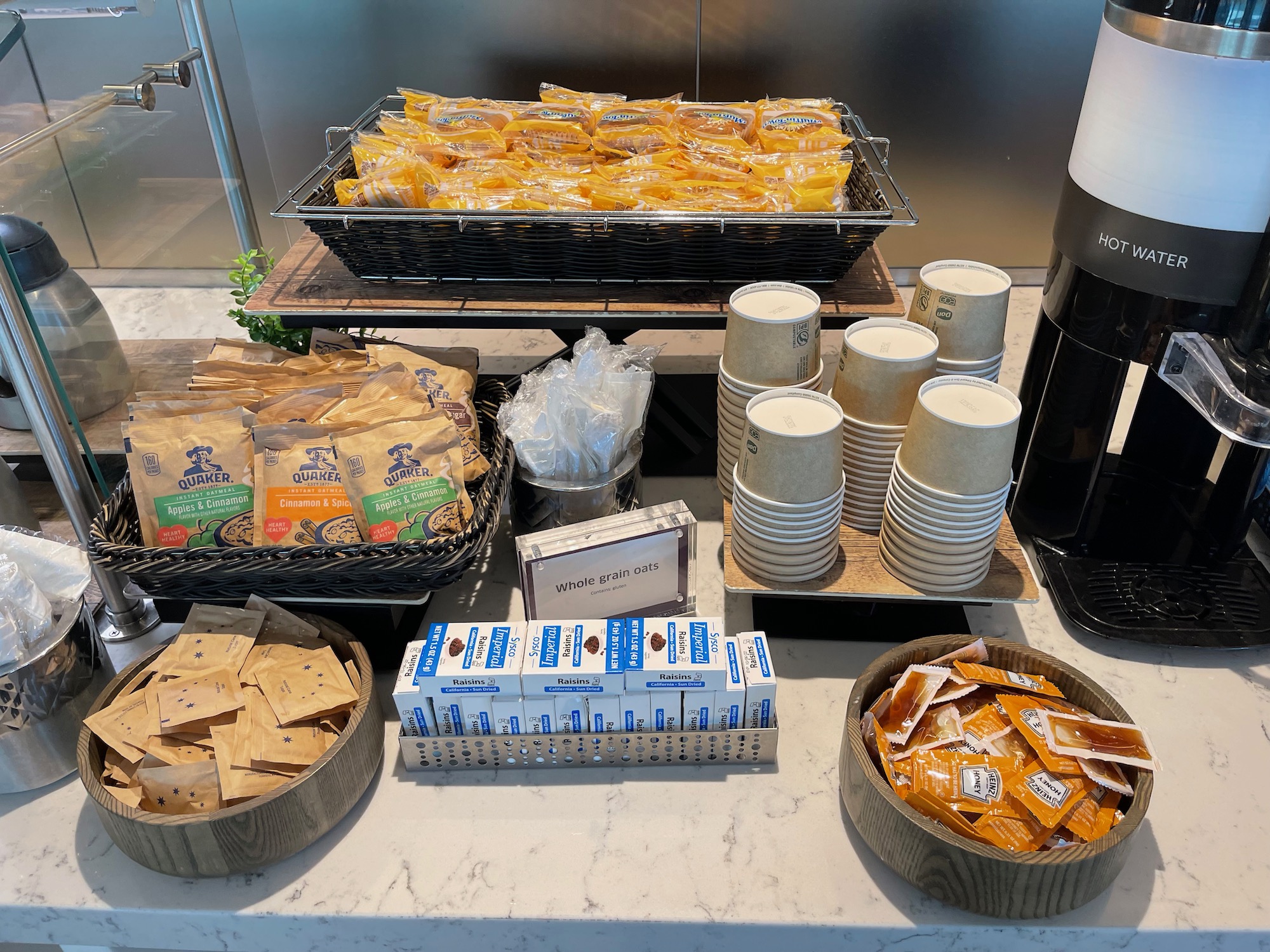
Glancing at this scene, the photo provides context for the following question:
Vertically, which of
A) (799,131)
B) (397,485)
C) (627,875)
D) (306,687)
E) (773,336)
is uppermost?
(799,131)

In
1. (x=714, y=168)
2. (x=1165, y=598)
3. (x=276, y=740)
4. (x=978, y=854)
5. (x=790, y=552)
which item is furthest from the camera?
(x=714, y=168)

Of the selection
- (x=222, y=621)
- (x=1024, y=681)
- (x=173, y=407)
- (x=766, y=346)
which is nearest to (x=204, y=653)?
(x=222, y=621)

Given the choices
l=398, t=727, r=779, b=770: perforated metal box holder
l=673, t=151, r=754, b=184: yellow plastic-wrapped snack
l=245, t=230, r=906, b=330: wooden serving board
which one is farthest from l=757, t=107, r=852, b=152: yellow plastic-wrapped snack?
l=398, t=727, r=779, b=770: perforated metal box holder

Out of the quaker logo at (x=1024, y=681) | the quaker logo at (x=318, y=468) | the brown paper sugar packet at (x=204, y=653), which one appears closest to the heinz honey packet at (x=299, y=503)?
the quaker logo at (x=318, y=468)

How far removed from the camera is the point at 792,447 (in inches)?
33.6

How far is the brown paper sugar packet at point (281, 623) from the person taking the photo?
0.92 m

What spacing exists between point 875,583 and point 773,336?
0.90 feet

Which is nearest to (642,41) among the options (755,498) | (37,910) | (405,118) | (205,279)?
(405,118)

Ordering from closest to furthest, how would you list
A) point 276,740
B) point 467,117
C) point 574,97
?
point 276,740 → point 467,117 → point 574,97

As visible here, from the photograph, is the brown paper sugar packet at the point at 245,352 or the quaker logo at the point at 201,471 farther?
the brown paper sugar packet at the point at 245,352

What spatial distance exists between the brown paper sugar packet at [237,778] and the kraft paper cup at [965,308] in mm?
779

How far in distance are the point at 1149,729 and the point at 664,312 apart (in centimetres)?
67

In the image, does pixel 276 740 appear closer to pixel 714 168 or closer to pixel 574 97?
pixel 714 168

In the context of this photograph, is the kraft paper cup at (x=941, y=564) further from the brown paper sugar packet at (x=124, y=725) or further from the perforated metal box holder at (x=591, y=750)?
the brown paper sugar packet at (x=124, y=725)
